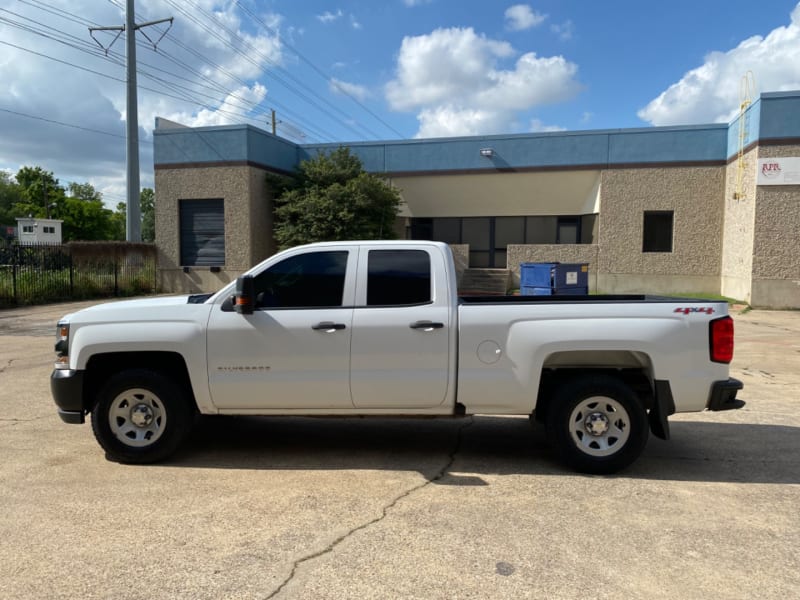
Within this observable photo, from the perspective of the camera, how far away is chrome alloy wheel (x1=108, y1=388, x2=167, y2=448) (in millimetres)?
5145

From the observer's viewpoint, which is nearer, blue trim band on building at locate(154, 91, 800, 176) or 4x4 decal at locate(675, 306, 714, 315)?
4x4 decal at locate(675, 306, 714, 315)

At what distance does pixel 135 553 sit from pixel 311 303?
91.0 inches

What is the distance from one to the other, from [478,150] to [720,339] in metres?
22.2

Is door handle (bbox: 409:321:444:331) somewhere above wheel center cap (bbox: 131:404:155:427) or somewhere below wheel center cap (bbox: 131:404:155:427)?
above

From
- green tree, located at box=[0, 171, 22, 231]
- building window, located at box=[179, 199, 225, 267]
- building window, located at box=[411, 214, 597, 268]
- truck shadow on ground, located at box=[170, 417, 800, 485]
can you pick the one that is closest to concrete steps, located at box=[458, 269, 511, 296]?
building window, located at box=[411, 214, 597, 268]

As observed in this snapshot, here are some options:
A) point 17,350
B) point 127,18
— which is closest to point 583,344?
point 17,350

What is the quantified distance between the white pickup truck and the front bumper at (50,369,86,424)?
0.01 m

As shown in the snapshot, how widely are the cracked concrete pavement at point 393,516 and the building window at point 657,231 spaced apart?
62.3ft

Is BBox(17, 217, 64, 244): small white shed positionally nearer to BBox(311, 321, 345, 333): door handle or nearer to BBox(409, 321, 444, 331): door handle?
BBox(311, 321, 345, 333): door handle

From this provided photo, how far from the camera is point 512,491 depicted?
4.61m

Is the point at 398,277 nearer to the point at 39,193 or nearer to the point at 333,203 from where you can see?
the point at 333,203

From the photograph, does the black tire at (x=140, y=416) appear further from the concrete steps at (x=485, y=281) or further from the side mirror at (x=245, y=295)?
the concrete steps at (x=485, y=281)

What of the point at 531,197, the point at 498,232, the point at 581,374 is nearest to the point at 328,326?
the point at 581,374

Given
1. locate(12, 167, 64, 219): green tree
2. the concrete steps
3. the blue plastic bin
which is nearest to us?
the blue plastic bin
